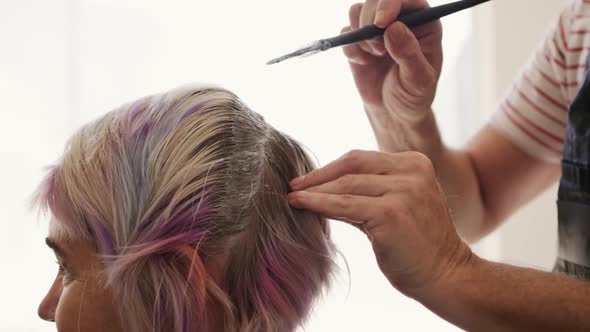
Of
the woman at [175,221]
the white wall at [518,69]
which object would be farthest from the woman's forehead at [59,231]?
the white wall at [518,69]

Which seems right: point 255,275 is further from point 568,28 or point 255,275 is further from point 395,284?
point 568,28

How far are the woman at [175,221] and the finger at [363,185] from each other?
0.31ft

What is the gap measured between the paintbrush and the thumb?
0.06 feet

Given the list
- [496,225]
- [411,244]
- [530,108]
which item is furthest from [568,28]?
[411,244]

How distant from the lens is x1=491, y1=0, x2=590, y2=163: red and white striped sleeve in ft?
3.33

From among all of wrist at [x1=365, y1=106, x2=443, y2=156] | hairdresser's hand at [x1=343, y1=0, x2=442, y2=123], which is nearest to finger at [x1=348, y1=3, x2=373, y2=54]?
hairdresser's hand at [x1=343, y1=0, x2=442, y2=123]

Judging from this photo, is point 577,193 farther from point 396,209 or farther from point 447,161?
point 396,209

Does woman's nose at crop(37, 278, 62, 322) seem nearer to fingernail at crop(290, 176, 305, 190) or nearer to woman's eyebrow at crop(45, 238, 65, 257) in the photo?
woman's eyebrow at crop(45, 238, 65, 257)

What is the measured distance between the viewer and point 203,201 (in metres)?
0.66

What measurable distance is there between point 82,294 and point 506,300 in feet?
1.65

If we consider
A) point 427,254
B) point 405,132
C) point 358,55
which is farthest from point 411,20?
point 427,254

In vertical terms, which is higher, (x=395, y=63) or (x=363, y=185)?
(x=395, y=63)

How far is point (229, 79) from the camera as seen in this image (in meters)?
1.91

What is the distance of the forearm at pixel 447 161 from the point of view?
105 cm
